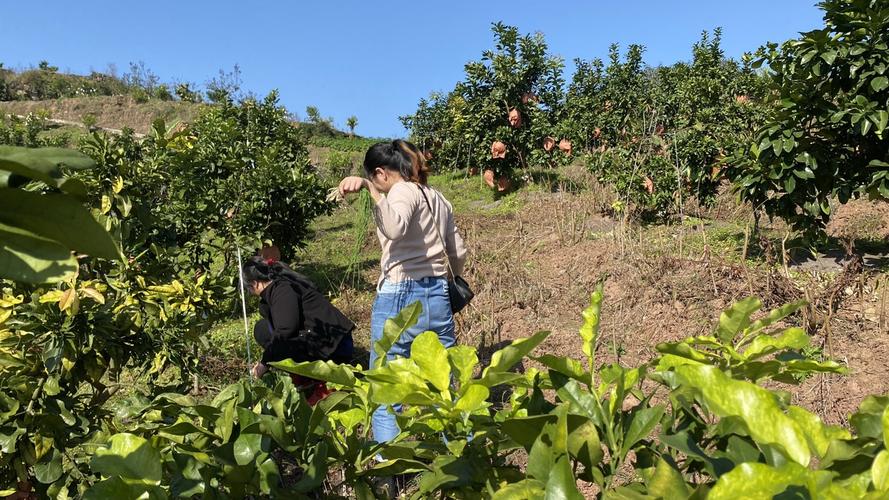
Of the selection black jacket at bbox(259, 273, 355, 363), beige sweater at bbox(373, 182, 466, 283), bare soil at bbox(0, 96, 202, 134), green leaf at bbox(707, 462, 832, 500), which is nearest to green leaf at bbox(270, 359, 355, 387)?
green leaf at bbox(707, 462, 832, 500)

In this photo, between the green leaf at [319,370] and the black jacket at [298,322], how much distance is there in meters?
2.62

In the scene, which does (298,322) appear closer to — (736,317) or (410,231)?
(410,231)

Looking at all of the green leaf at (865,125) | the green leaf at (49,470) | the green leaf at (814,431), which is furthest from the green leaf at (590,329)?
the green leaf at (865,125)

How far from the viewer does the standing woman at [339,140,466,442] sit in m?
2.59

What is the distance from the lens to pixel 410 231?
2.60 meters

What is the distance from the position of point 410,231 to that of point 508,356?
1923 millimetres

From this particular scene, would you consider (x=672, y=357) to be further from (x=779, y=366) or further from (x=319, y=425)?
(x=319, y=425)

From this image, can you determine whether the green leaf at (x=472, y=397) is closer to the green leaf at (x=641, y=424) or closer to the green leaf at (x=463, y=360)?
the green leaf at (x=463, y=360)

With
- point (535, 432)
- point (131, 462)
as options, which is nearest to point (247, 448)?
point (131, 462)

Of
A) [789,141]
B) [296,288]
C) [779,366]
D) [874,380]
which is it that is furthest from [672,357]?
[789,141]

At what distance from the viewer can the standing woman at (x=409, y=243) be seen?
2586mm

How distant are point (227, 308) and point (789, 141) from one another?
3877 mm

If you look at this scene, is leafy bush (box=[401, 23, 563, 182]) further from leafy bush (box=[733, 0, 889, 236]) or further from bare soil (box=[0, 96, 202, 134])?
bare soil (box=[0, 96, 202, 134])

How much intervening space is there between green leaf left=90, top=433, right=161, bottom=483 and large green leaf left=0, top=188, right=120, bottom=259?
13.4 inches
